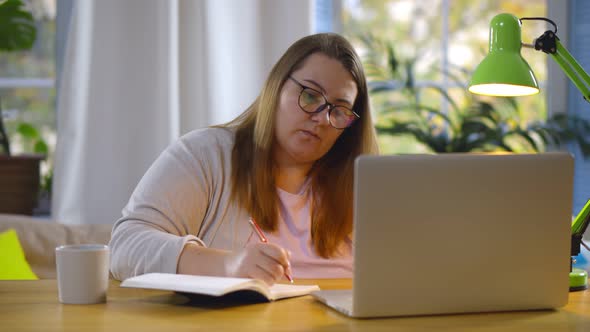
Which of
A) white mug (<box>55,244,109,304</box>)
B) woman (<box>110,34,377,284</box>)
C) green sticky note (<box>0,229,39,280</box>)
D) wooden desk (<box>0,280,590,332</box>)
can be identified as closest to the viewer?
wooden desk (<box>0,280,590,332</box>)

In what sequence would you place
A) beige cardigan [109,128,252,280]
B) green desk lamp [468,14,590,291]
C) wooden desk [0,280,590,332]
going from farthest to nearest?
1. beige cardigan [109,128,252,280]
2. green desk lamp [468,14,590,291]
3. wooden desk [0,280,590,332]

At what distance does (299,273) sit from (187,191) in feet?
1.16

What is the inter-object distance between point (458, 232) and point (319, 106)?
722 millimetres

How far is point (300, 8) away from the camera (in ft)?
9.62

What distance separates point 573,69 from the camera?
Result: 1.38 metres

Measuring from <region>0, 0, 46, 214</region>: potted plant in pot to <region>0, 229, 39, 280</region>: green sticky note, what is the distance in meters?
0.52

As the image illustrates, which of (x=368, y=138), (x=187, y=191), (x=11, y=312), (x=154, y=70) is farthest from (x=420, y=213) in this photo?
(x=154, y=70)

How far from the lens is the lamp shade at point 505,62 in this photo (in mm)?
1360

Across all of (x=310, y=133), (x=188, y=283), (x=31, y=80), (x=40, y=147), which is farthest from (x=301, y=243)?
(x=31, y=80)

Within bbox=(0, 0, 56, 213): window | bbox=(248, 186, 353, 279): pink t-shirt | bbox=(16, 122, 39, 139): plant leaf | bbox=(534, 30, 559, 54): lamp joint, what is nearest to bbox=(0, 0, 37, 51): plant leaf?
bbox=(0, 0, 56, 213): window

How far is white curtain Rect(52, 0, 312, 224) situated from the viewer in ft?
9.28

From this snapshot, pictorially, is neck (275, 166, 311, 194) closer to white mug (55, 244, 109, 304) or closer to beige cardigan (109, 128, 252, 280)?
beige cardigan (109, 128, 252, 280)

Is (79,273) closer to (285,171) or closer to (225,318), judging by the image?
(225,318)

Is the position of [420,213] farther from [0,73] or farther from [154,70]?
[0,73]
